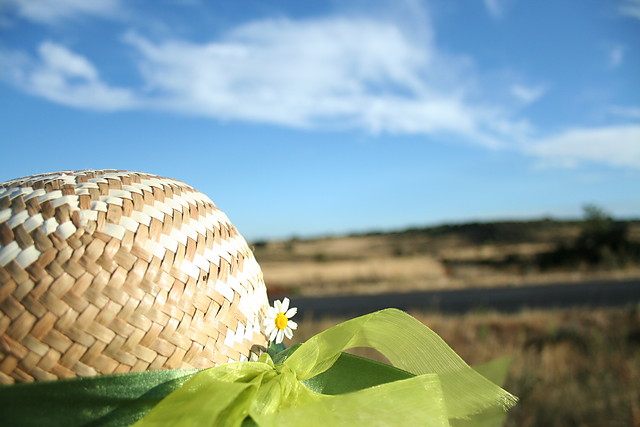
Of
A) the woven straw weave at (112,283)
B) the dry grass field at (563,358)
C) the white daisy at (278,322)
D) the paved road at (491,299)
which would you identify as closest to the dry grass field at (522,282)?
the dry grass field at (563,358)

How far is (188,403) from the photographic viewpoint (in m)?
0.93

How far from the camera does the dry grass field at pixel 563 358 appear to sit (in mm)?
4125

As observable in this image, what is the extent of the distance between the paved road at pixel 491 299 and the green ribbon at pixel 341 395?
11401 millimetres

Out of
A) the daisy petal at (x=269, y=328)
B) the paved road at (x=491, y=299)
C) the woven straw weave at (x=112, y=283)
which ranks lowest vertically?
the paved road at (x=491, y=299)

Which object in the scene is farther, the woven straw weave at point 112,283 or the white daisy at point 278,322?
the white daisy at point 278,322

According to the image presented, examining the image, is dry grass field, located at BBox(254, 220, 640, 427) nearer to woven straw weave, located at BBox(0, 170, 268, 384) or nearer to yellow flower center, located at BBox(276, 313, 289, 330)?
yellow flower center, located at BBox(276, 313, 289, 330)

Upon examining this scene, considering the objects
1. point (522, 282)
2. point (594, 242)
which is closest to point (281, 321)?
point (522, 282)

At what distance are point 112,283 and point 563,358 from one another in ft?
19.8

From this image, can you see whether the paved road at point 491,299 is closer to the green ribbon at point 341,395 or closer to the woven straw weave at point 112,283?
the green ribbon at point 341,395

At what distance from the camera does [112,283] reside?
0.93m

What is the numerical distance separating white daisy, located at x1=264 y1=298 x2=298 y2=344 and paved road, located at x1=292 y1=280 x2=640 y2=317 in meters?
11.5

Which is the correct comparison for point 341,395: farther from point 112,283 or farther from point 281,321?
point 112,283

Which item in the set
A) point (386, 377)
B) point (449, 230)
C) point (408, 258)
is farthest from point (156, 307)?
point (449, 230)

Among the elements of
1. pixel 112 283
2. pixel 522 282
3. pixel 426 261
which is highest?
pixel 112 283
